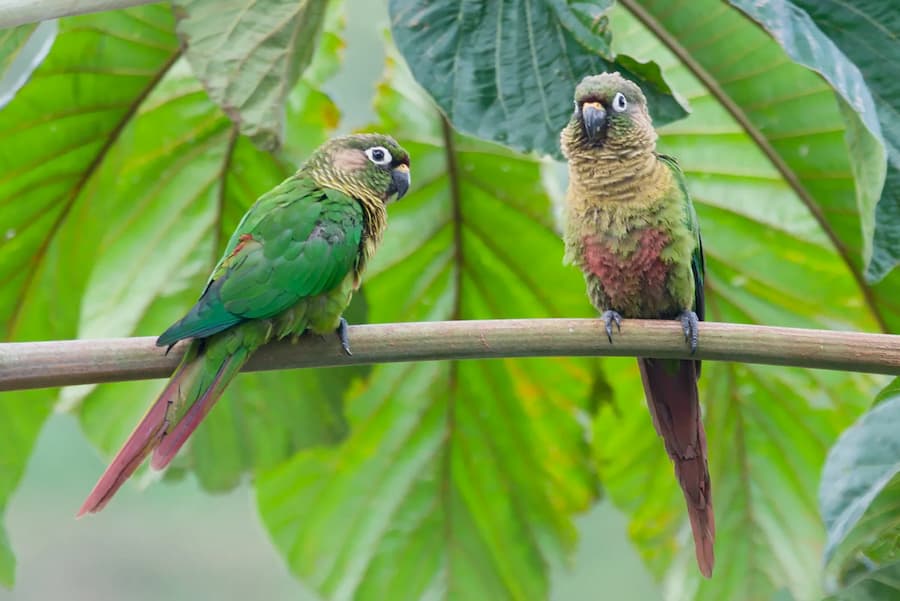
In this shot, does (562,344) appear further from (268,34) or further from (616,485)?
(616,485)

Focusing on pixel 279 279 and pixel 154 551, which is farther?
pixel 154 551

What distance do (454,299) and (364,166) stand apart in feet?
2.00

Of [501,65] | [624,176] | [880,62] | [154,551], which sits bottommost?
[154,551]

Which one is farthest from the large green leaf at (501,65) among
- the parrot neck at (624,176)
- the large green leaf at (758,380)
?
the large green leaf at (758,380)

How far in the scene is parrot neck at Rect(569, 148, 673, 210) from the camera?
88.3 inches

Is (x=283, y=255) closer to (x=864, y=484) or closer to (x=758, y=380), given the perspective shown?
(x=864, y=484)

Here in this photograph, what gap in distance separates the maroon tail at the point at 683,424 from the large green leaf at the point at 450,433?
555mm

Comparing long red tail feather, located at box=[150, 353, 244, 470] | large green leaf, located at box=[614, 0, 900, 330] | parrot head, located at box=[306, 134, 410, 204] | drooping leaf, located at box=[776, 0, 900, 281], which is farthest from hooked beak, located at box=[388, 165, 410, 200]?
drooping leaf, located at box=[776, 0, 900, 281]

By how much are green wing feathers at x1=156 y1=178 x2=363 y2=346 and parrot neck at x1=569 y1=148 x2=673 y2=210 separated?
484mm

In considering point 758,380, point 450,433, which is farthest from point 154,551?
point 758,380

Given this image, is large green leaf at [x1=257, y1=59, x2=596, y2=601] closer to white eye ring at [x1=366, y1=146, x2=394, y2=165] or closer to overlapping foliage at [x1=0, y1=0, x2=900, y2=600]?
overlapping foliage at [x1=0, y1=0, x2=900, y2=600]

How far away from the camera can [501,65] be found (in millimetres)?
2109

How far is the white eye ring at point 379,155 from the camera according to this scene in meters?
2.42

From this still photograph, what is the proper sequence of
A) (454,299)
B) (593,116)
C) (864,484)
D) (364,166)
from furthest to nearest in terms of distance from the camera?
(454,299), (364,166), (593,116), (864,484)
